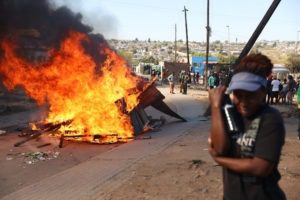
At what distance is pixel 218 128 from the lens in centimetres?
271

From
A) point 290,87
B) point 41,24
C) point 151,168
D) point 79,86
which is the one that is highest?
point 41,24

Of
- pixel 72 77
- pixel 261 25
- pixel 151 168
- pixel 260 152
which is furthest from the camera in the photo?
pixel 261 25

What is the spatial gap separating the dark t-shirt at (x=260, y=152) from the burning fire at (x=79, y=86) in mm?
10081

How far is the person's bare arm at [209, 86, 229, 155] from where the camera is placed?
270cm

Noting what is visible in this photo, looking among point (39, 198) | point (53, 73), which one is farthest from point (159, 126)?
point (39, 198)

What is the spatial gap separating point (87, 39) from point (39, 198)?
11654mm

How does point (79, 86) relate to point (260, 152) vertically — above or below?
below

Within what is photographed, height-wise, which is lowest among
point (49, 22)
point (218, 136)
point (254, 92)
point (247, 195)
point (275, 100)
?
point (275, 100)

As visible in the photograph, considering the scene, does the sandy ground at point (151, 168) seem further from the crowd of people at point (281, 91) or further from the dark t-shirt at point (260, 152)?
the crowd of people at point (281, 91)

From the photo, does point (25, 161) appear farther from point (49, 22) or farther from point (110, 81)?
point (49, 22)

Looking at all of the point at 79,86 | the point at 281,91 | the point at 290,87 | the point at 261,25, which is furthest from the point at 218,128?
the point at 281,91

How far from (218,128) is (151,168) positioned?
5.73m

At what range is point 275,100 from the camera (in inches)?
955

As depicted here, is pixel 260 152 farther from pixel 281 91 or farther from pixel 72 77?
pixel 281 91
